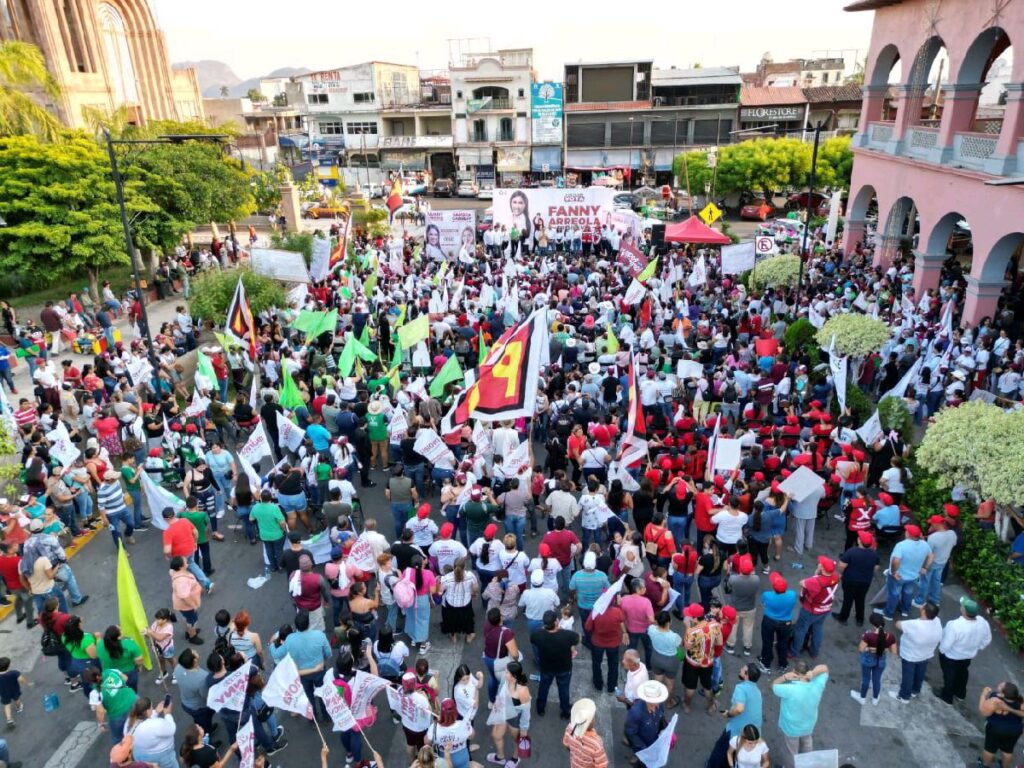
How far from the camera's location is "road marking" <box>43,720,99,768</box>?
7.45 meters

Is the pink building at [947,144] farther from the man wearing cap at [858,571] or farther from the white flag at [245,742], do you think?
the white flag at [245,742]

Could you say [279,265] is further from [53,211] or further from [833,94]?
[833,94]

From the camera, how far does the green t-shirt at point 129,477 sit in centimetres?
1101

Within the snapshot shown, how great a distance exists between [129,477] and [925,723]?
11.2 m

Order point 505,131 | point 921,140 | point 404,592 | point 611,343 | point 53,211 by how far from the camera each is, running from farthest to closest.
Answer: point 505,131, point 53,211, point 921,140, point 611,343, point 404,592

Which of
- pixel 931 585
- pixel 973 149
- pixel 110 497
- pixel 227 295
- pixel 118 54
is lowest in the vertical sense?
pixel 931 585

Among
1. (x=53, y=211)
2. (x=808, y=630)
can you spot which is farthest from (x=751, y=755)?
(x=53, y=211)

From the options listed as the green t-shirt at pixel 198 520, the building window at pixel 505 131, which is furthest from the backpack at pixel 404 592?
the building window at pixel 505 131

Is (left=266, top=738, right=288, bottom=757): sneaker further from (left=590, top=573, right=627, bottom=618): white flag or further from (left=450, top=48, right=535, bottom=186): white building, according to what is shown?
(left=450, top=48, right=535, bottom=186): white building

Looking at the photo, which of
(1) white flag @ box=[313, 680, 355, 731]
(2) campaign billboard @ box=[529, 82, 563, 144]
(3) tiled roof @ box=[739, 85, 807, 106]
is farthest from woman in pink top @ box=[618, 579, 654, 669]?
(3) tiled roof @ box=[739, 85, 807, 106]

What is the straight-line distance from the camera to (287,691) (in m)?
6.57

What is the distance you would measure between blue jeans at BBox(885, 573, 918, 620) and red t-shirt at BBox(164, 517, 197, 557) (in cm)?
878

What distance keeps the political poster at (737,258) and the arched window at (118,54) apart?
33.8m

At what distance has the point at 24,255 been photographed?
2091cm
